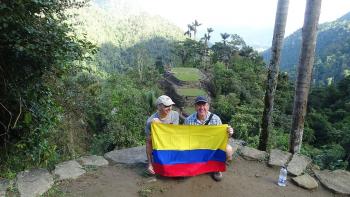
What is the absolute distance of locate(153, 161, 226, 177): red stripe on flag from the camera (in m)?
5.89

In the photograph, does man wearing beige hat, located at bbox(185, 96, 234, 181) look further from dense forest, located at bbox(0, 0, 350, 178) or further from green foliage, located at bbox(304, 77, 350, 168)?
green foliage, located at bbox(304, 77, 350, 168)

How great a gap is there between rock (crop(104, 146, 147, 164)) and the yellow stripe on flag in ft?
3.28

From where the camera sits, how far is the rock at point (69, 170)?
5820 millimetres

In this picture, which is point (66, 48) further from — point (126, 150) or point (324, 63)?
point (324, 63)

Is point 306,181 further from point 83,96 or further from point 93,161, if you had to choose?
point 83,96

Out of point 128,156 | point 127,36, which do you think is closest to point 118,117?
point 128,156

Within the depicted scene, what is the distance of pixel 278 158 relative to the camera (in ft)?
22.9

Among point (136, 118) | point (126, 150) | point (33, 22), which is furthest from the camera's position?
point (136, 118)

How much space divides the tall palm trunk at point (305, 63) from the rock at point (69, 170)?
438 centimetres

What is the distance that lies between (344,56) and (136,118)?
68695 mm

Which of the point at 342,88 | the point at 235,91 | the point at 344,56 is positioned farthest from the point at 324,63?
the point at 235,91

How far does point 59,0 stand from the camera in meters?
5.88

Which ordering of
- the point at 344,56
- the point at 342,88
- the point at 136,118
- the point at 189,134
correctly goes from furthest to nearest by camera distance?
the point at 344,56
the point at 342,88
the point at 136,118
the point at 189,134

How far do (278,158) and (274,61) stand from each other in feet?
6.96
